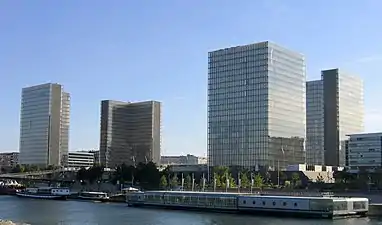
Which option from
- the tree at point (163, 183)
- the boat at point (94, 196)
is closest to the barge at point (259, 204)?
the boat at point (94, 196)

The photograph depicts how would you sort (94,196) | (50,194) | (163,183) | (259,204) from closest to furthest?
(259,204), (94,196), (50,194), (163,183)

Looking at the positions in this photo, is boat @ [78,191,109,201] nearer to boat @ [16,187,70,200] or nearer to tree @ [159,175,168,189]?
boat @ [16,187,70,200]

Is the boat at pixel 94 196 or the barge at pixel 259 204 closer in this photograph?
the barge at pixel 259 204

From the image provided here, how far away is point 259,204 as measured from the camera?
118 m

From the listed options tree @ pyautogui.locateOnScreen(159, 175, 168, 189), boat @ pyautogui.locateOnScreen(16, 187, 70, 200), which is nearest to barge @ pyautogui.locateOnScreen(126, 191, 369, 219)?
boat @ pyautogui.locateOnScreen(16, 187, 70, 200)

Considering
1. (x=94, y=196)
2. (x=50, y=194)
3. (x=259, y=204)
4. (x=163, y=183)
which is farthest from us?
(x=163, y=183)

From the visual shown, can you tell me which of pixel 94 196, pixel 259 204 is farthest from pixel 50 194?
pixel 259 204

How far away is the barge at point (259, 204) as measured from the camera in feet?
350

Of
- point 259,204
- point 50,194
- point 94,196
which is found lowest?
point 94,196

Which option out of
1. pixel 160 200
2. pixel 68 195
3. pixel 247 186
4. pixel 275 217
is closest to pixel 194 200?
pixel 160 200

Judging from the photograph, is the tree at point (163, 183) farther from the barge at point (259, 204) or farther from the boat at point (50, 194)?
the barge at point (259, 204)

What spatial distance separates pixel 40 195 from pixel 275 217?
332 feet

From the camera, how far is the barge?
4203 inches

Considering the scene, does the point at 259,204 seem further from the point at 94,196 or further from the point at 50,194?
the point at 50,194
